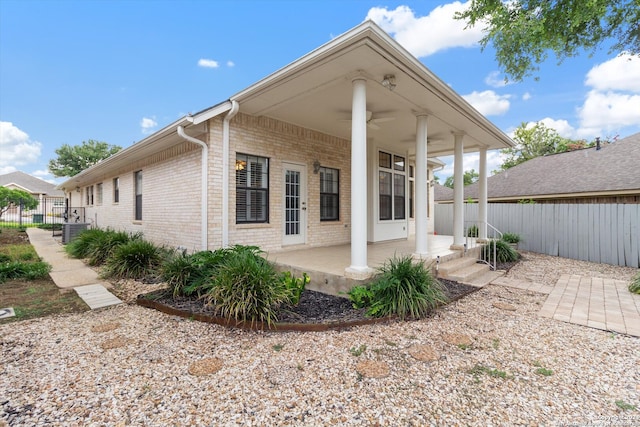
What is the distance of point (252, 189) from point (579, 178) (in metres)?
13.0

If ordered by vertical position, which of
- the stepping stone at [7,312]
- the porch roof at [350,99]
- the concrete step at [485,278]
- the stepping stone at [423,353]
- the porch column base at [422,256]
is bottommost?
the stepping stone at [423,353]

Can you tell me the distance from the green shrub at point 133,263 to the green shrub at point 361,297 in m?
4.17

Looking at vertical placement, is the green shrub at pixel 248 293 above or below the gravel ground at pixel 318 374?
above

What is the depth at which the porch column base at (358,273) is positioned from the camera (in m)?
4.20

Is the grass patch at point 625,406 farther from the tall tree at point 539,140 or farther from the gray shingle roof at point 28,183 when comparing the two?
the gray shingle roof at point 28,183

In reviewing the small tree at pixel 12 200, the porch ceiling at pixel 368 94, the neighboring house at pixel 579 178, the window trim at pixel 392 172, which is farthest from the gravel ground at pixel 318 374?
the small tree at pixel 12 200

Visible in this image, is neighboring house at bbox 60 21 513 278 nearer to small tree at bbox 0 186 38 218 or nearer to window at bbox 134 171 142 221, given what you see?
window at bbox 134 171 142 221

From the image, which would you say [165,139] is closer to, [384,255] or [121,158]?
[121,158]

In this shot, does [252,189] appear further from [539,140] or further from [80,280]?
[539,140]

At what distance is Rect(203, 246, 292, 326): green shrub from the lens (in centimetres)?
349

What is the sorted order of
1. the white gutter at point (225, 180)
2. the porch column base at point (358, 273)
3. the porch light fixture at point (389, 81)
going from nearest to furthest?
the porch column base at point (358, 273) → the porch light fixture at point (389, 81) → the white gutter at point (225, 180)

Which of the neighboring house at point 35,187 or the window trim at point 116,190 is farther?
the neighboring house at point 35,187

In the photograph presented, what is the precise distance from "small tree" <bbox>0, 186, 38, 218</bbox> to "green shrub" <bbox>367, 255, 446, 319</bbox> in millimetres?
21797

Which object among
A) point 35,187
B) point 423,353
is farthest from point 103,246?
point 35,187
